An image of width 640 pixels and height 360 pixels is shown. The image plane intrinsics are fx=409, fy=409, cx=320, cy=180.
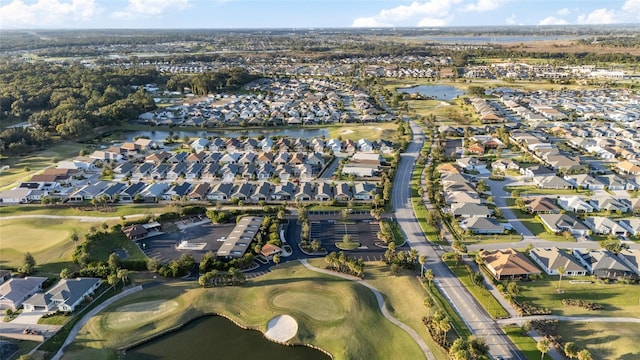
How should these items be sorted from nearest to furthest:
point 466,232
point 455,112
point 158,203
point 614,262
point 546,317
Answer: point 546,317 < point 614,262 < point 466,232 < point 158,203 < point 455,112

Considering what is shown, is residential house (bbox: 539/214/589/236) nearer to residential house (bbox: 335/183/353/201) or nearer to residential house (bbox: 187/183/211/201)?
residential house (bbox: 335/183/353/201)

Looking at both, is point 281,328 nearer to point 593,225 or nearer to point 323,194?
point 323,194

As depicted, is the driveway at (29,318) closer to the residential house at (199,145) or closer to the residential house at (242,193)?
the residential house at (242,193)

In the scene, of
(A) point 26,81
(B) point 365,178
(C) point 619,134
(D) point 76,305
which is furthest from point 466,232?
(A) point 26,81

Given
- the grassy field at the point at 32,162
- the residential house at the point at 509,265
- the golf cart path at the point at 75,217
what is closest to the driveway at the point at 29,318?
the golf cart path at the point at 75,217

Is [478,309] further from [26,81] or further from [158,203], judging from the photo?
[26,81]
